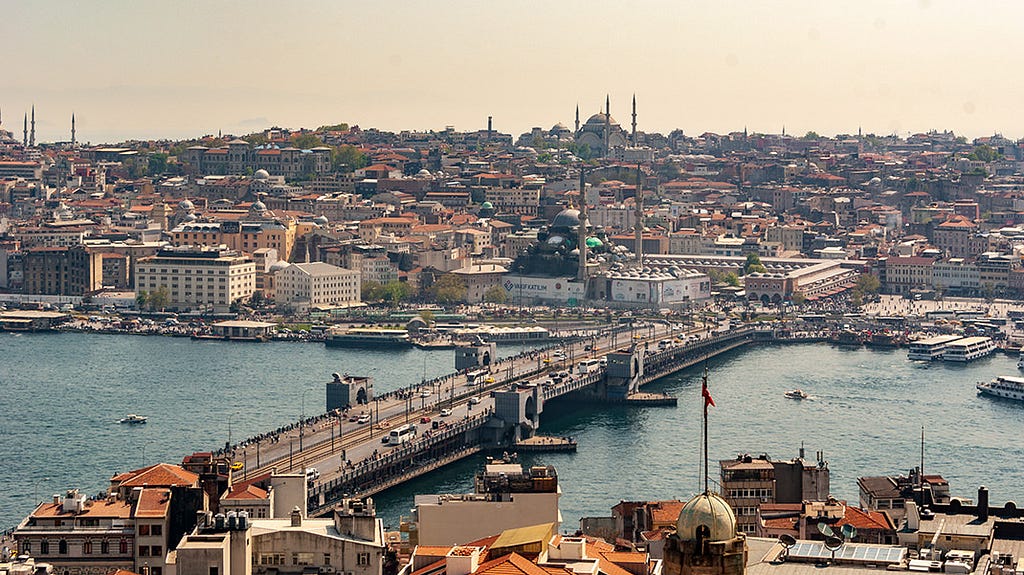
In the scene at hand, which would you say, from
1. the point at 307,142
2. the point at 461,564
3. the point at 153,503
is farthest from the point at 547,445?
the point at 307,142

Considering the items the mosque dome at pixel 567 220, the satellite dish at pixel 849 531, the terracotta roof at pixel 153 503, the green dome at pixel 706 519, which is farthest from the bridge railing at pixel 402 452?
the mosque dome at pixel 567 220

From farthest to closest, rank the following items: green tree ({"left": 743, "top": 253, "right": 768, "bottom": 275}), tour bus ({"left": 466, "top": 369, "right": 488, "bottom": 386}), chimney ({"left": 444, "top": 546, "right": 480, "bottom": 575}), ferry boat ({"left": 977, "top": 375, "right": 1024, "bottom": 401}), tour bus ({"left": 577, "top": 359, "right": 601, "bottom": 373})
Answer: green tree ({"left": 743, "top": 253, "right": 768, "bottom": 275}), tour bus ({"left": 577, "top": 359, "right": 601, "bottom": 373}), ferry boat ({"left": 977, "top": 375, "right": 1024, "bottom": 401}), tour bus ({"left": 466, "top": 369, "right": 488, "bottom": 386}), chimney ({"left": 444, "top": 546, "right": 480, "bottom": 575})

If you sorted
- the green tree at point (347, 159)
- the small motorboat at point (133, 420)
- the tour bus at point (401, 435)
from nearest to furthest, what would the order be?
the tour bus at point (401, 435)
the small motorboat at point (133, 420)
the green tree at point (347, 159)

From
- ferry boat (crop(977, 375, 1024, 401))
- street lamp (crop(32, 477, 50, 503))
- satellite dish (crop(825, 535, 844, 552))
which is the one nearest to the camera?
satellite dish (crop(825, 535, 844, 552))

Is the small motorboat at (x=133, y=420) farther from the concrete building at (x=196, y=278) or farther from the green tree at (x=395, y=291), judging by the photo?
the green tree at (x=395, y=291)

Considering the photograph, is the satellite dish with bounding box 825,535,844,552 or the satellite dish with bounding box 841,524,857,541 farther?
the satellite dish with bounding box 841,524,857,541

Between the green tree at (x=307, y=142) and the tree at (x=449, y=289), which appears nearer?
the tree at (x=449, y=289)

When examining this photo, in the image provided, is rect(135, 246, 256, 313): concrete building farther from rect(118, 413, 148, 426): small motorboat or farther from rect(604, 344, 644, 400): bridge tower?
rect(118, 413, 148, 426): small motorboat

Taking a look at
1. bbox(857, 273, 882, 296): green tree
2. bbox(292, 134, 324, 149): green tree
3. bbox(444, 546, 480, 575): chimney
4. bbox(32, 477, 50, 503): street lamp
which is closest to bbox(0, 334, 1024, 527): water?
bbox(32, 477, 50, 503): street lamp
